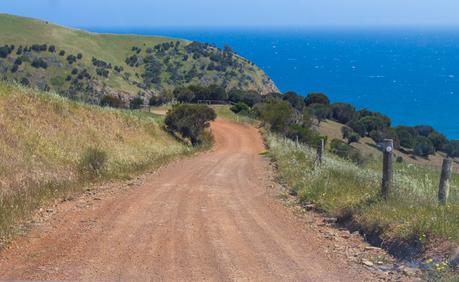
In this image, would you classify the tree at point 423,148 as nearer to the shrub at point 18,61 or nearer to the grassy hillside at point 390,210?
the grassy hillside at point 390,210

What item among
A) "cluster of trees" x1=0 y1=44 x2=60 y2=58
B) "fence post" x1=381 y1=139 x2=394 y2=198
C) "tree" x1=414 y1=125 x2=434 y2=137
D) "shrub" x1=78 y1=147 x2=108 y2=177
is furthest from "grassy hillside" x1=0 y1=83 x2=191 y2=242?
"cluster of trees" x1=0 y1=44 x2=60 y2=58

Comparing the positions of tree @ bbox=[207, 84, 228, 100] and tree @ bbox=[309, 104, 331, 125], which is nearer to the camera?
tree @ bbox=[309, 104, 331, 125]

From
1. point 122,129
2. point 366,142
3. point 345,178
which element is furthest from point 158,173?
point 366,142

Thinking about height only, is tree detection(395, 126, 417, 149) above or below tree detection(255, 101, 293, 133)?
below

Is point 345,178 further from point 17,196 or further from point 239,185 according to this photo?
point 17,196

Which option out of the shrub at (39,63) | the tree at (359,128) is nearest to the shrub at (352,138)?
the tree at (359,128)

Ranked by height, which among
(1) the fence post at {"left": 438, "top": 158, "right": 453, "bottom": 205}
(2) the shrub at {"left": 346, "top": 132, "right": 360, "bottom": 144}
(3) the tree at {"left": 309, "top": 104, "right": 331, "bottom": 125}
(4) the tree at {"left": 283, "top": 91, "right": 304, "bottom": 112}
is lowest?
(2) the shrub at {"left": 346, "top": 132, "right": 360, "bottom": 144}

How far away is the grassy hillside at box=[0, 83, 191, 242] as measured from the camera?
41.7ft

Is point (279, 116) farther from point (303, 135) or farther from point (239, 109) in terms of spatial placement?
point (239, 109)

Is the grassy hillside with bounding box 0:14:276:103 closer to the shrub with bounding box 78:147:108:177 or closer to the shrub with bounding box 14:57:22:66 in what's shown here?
the shrub with bounding box 14:57:22:66

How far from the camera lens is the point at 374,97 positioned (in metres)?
139

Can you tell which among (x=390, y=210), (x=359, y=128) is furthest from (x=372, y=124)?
(x=390, y=210)

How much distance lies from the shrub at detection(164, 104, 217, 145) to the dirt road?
22109 millimetres

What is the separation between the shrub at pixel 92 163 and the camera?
16562 mm
